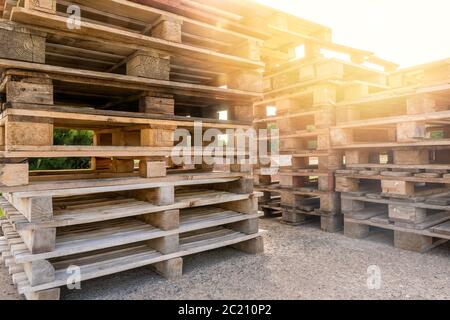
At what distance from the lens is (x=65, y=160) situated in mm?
8422

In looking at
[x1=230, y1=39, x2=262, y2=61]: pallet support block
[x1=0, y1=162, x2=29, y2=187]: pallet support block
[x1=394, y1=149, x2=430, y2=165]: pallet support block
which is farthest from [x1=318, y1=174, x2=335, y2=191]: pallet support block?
[x1=0, y1=162, x2=29, y2=187]: pallet support block

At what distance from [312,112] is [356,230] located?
2.12 m

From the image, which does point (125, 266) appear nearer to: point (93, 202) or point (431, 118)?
point (93, 202)

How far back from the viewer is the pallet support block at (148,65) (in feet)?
10.6

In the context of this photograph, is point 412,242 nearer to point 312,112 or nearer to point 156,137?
point 312,112

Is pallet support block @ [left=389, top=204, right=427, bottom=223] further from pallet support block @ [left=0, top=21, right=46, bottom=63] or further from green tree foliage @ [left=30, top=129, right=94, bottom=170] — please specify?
green tree foliage @ [left=30, top=129, right=94, bottom=170]

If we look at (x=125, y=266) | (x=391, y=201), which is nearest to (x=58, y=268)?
(x=125, y=266)

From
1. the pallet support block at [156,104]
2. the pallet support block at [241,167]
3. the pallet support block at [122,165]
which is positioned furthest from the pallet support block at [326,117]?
the pallet support block at [122,165]

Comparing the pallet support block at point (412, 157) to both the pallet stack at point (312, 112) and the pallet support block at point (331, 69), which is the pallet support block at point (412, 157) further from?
the pallet support block at point (331, 69)

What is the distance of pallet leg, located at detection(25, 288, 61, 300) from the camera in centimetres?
262

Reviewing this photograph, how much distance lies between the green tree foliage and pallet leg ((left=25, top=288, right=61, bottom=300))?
5992 millimetres

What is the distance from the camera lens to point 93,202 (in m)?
3.56

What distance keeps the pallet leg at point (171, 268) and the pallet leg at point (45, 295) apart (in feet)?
3.50

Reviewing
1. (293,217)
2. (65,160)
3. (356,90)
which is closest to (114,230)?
(293,217)
